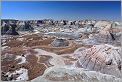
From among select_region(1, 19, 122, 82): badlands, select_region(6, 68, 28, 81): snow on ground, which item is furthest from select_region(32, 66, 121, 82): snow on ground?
select_region(6, 68, 28, 81): snow on ground

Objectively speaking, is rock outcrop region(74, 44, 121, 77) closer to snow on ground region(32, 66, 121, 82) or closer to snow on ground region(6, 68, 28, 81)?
snow on ground region(32, 66, 121, 82)

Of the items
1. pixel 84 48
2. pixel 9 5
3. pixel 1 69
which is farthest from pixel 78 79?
pixel 9 5

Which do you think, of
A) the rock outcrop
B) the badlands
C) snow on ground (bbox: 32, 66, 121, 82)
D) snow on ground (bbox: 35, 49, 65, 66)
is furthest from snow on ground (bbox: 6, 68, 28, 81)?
the rock outcrop

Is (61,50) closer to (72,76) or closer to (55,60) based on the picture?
(55,60)

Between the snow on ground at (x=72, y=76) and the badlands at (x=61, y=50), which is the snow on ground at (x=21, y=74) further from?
the snow on ground at (x=72, y=76)

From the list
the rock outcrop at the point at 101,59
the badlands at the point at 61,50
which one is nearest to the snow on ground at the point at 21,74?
the badlands at the point at 61,50

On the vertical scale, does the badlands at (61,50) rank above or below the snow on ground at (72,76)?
above

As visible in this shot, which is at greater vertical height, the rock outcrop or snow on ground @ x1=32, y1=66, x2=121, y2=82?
the rock outcrop

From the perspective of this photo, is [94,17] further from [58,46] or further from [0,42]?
[0,42]
